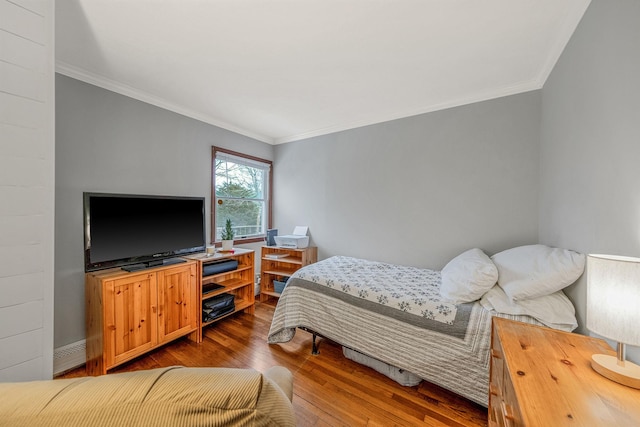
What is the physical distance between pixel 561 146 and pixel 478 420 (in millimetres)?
1926

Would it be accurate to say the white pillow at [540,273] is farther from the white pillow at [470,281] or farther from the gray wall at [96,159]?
the gray wall at [96,159]

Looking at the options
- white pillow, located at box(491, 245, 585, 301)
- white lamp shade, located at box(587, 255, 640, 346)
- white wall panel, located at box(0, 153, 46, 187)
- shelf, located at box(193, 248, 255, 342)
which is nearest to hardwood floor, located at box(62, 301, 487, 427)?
shelf, located at box(193, 248, 255, 342)

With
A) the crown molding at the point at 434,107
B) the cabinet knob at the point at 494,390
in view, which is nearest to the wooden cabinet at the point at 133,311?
the crown molding at the point at 434,107

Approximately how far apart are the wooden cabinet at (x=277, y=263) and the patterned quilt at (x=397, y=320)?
746 mm

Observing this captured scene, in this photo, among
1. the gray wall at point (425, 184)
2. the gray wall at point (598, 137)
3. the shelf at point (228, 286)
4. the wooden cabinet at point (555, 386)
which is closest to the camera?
the wooden cabinet at point (555, 386)

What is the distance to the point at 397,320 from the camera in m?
1.74

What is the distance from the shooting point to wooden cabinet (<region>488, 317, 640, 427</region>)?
653 mm

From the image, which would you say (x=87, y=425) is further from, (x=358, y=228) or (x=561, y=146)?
(x=358, y=228)

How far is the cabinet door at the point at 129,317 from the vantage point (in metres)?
1.80

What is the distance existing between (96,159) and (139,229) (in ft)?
2.28

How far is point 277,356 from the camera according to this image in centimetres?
211

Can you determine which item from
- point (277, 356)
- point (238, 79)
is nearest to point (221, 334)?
point (277, 356)

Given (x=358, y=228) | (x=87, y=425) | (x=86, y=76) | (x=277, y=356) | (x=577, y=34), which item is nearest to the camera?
(x=87, y=425)

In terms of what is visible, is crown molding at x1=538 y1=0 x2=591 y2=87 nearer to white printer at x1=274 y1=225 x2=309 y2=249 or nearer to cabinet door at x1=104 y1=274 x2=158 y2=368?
white printer at x1=274 y1=225 x2=309 y2=249
